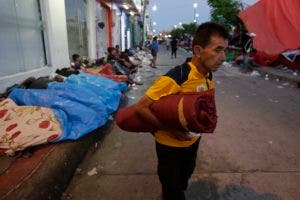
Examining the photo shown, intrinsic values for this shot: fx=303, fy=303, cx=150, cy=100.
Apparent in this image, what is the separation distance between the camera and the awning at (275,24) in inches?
427

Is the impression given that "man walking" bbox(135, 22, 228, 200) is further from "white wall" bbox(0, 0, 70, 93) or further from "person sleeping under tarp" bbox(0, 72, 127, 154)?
"white wall" bbox(0, 0, 70, 93)

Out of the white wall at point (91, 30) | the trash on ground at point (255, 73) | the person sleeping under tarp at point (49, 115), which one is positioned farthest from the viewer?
the trash on ground at point (255, 73)

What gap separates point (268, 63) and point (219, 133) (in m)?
10.8

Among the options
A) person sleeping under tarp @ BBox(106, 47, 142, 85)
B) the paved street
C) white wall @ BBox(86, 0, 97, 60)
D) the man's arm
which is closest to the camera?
the man's arm

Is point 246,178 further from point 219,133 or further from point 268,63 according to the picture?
point 268,63

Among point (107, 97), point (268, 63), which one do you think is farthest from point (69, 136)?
point (268, 63)

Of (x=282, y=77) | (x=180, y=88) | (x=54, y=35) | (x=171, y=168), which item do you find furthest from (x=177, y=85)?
(x=282, y=77)

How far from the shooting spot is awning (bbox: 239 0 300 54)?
1085 centimetres

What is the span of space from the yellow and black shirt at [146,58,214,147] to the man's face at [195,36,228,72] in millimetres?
84

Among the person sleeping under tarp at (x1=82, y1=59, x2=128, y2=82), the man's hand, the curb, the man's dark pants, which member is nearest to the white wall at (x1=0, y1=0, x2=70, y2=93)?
the person sleeping under tarp at (x1=82, y1=59, x2=128, y2=82)

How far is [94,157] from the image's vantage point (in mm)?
4223

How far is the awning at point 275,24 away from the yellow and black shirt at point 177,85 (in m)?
9.95

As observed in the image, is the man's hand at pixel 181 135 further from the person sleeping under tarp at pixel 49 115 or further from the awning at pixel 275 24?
the awning at pixel 275 24

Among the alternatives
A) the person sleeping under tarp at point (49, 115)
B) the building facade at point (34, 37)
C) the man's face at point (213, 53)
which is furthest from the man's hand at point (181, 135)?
the building facade at point (34, 37)
